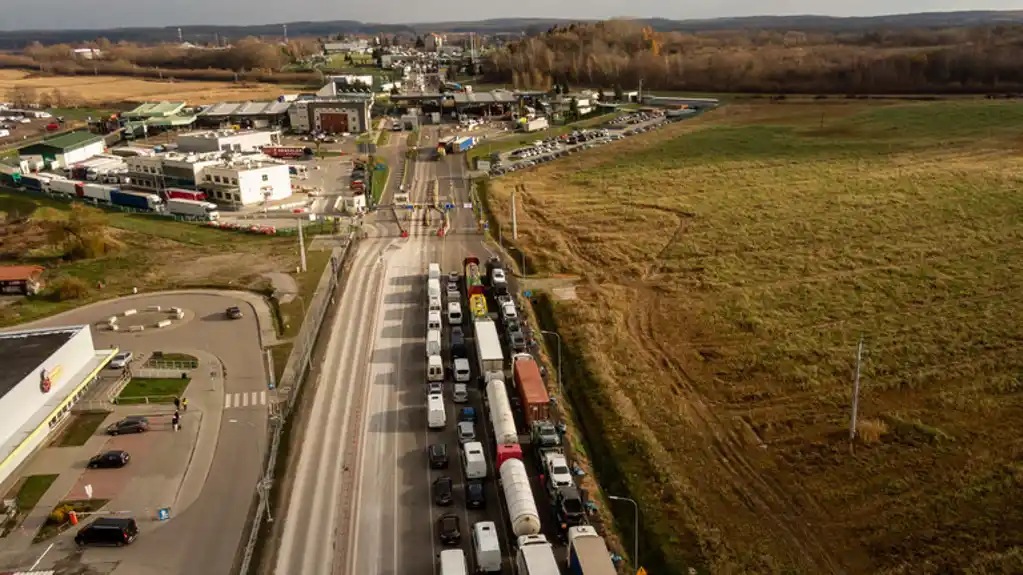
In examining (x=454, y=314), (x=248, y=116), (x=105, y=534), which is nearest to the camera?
(x=105, y=534)

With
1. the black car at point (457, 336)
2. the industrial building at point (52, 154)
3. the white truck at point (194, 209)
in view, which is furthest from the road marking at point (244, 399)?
the industrial building at point (52, 154)

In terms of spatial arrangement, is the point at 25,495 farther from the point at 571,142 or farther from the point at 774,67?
the point at 774,67

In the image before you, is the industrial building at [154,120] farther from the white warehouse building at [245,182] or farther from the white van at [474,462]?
the white van at [474,462]

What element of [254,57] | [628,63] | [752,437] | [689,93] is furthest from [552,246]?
[254,57]

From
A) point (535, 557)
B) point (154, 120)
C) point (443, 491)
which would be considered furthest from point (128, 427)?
point (154, 120)

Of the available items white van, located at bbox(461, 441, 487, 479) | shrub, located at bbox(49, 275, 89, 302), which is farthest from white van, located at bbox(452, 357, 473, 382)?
shrub, located at bbox(49, 275, 89, 302)

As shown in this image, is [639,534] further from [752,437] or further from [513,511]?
[752,437]

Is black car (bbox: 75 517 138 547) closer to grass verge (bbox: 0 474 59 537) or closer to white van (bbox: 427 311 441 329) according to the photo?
Result: grass verge (bbox: 0 474 59 537)
